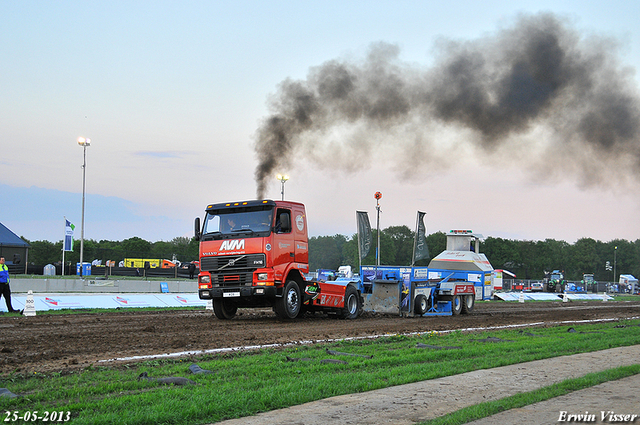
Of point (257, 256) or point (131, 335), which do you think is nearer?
point (131, 335)

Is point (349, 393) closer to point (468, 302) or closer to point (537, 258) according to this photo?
point (468, 302)

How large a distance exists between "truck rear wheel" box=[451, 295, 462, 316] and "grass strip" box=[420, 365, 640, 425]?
13.7 m

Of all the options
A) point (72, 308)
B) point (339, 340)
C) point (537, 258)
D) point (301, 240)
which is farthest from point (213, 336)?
point (537, 258)

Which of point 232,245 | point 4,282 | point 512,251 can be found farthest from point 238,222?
point 512,251

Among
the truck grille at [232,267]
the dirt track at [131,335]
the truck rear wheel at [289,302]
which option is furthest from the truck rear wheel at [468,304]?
the truck grille at [232,267]

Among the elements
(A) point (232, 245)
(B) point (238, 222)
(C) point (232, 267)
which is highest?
(B) point (238, 222)

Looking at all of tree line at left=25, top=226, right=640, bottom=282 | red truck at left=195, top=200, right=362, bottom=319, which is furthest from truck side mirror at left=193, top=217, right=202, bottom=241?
tree line at left=25, top=226, right=640, bottom=282

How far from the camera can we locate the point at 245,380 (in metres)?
7.39

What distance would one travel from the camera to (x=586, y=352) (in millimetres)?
10859

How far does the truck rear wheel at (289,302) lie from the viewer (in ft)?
54.5

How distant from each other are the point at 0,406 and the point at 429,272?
1760 cm

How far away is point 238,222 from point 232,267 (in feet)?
4.13

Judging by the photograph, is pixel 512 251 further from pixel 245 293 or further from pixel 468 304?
pixel 245 293

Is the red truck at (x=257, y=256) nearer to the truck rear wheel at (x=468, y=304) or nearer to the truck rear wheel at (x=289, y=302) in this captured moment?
the truck rear wheel at (x=289, y=302)
